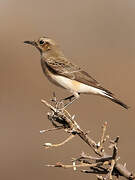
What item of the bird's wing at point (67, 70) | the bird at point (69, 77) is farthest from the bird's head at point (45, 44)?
the bird's wing at point (67, 70)

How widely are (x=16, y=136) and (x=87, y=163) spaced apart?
35.6ft

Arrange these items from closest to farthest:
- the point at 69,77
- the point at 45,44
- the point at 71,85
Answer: the point at 71,85, the point at 69,77, the point at 45,44


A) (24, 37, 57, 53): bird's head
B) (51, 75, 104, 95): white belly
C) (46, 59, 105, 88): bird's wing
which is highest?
(24, 37, 57, 53): bird's head

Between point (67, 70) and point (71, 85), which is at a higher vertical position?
point (67, 70)

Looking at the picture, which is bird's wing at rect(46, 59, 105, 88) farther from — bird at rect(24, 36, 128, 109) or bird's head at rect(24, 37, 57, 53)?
bird's head at rect(24, 37, 57, 53)

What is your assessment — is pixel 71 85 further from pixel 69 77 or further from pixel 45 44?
pixel 45 44

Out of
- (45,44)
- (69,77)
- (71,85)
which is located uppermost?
(45,44)

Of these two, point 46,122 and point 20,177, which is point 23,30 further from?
point 20,177

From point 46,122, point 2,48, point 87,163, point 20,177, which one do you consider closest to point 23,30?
point 2,48

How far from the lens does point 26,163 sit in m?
11.9

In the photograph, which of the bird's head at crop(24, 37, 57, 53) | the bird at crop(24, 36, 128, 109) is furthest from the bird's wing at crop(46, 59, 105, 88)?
the bird's head at crop(24, 37, 57, 53)

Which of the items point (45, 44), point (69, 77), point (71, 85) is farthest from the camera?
point (45, 44)

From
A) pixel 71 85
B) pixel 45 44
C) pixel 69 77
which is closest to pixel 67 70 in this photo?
pixel 69 77

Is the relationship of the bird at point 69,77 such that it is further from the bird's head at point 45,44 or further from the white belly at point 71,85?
the bird's head at point 45,44
